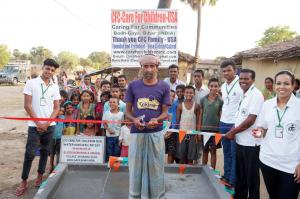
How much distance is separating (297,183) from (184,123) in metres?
2.44

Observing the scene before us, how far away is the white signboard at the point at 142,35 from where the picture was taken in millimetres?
6859

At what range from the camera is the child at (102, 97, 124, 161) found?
5242mm

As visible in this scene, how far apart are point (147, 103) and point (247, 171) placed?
1739 mm

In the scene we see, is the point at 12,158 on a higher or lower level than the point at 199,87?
lower

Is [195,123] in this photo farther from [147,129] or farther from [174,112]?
[147,129]

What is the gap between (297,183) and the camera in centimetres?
306

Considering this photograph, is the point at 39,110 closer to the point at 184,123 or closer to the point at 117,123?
the point at 117,123

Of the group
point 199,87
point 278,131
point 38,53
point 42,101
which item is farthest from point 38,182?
point 38,53

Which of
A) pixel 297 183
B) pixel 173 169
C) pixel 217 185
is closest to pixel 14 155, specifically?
pixel 173 169

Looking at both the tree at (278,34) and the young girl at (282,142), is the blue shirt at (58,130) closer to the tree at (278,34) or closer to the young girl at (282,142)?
the young girl at (282,142)

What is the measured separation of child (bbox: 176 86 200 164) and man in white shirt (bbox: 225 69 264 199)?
1123mm

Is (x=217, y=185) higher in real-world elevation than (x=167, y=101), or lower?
lower

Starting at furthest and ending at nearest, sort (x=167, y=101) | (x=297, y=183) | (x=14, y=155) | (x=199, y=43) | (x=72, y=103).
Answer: (x=199, y=43)
(x=14, y=155)
(x=72, y=103)
(x=167, y=101)
(x=297, y=183)

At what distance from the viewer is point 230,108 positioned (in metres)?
4.73
